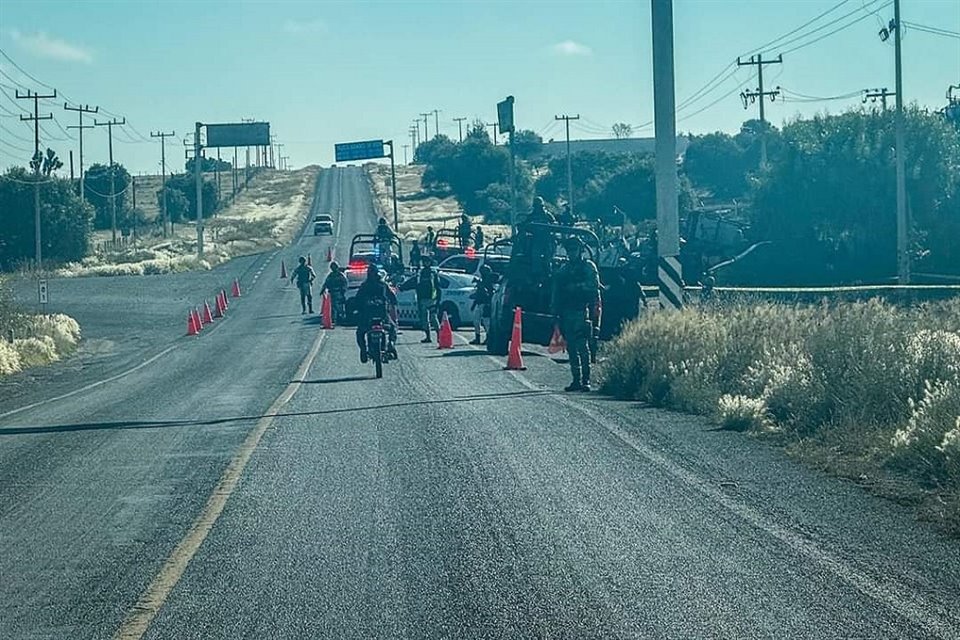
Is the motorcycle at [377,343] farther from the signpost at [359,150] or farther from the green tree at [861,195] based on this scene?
the signpost at [359,150]

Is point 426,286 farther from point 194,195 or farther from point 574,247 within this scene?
point 194,195

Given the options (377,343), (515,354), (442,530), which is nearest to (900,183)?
(515,354)

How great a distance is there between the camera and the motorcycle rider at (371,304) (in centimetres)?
2319

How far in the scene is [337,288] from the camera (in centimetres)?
4016

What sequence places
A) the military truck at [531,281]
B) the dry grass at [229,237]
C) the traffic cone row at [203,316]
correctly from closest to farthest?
the military truck at [531,281]
the traffic cone row at [203,316]
the dry grass at [229,237]

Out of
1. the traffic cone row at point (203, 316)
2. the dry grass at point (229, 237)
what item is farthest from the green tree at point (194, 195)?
the traffic cone row at point (203, 316)

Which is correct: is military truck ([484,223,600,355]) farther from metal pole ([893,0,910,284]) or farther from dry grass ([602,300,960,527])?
metal pole ([893,0,910,284])

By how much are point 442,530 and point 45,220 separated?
87.8 metres

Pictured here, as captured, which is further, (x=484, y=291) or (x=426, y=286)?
(x=426, y=286)

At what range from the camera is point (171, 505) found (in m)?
10.7

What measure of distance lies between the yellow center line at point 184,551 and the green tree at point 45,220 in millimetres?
77309

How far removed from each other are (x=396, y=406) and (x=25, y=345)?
20.9 m

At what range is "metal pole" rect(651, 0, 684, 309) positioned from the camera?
24.8 metres

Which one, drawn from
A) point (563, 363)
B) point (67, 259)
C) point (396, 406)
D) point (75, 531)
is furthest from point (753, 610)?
point (67, 259)
